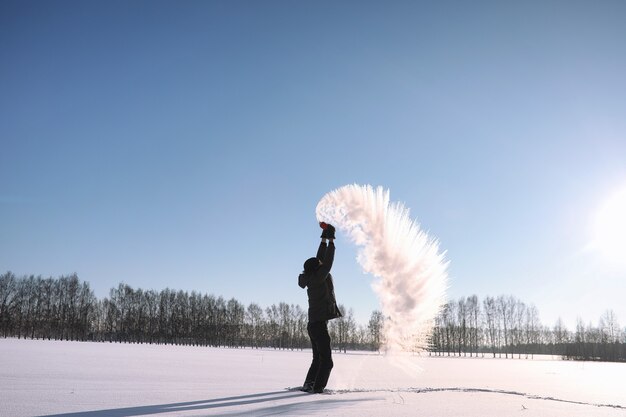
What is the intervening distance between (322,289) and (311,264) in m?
0.43

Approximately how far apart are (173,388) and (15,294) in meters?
121

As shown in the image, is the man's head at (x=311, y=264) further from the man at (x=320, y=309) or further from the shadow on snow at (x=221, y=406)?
the shadow on snow at (x=221, y=406)

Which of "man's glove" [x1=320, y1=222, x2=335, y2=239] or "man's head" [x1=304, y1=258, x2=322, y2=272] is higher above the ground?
"man's glove" [x1=320, y1=222, x2=335, y2=239]

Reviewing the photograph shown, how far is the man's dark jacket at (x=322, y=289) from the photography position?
22.6ft

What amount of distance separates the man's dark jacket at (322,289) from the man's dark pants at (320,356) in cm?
15

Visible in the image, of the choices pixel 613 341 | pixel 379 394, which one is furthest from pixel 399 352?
pixel 613 341

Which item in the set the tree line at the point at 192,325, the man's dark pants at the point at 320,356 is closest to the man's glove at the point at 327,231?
the man's dark pants at the point at 320,356

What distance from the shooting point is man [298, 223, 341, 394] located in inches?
267

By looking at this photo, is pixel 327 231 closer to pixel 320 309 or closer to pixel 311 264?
pixel 311 264

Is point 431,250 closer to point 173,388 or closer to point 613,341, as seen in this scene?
point 173,388

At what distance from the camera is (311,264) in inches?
278

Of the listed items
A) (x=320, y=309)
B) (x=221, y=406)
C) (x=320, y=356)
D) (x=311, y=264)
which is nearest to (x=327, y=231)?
(x=311, y=264)

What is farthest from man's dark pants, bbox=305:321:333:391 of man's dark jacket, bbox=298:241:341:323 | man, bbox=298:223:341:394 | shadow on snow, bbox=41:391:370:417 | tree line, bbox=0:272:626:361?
tree line, bbox=0:272:626:361

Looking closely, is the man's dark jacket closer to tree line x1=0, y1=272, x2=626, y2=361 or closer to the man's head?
the man's head
